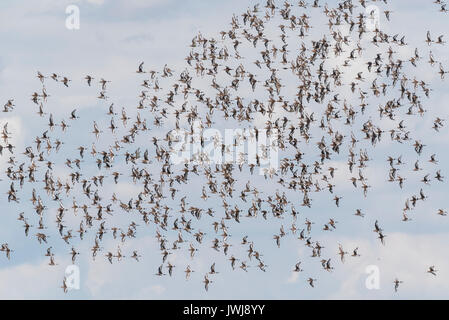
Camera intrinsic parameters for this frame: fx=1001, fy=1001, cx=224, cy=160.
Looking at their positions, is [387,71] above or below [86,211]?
above

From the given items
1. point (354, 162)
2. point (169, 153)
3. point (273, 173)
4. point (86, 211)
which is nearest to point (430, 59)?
point (354, 162)

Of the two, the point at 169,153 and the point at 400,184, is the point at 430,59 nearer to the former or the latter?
the point at 400,184

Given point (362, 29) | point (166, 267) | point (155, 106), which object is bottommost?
point (166, 267)

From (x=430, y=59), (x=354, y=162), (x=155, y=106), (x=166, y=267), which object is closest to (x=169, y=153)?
(x=155, y=106)

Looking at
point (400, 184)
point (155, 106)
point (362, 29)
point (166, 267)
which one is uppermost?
point (362, 29)

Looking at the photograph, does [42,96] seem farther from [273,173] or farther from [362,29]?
[362,29]

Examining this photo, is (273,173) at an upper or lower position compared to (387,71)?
lower

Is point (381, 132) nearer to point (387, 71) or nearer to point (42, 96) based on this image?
point (387, 71)

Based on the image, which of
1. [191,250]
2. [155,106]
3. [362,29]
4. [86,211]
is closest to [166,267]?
[191,250]
